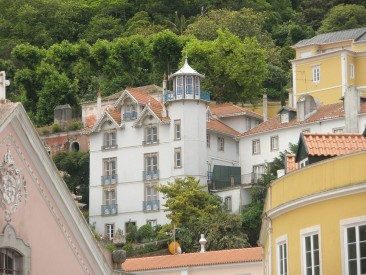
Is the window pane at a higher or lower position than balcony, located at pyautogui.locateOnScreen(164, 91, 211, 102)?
lower

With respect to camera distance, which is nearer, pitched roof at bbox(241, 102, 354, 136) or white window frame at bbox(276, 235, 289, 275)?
white window frame at bbox(276, 235, 289, 275)

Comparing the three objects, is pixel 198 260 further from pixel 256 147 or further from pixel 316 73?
pixel 316 73

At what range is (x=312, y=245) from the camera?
29562mm

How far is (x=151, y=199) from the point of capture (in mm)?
108438

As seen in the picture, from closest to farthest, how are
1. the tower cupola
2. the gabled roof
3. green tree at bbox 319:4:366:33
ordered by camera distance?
1. the tower cupola
2. the gabled roof
3. green tree at bbox 319:4:366:33

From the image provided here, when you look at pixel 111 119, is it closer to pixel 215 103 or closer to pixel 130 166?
pixel 130 166

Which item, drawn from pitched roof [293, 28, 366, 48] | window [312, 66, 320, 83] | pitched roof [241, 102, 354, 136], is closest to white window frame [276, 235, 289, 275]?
pitched roof [241, 102, 354, 136]

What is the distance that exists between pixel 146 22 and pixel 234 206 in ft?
204

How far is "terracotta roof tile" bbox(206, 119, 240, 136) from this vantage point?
111 meters

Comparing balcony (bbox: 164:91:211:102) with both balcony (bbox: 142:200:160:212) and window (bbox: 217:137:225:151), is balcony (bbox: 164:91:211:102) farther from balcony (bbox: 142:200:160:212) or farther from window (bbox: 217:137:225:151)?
balcony (bbox: 142:200:160:212)

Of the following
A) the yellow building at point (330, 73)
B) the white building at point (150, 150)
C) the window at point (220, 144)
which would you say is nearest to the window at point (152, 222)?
the white building at point (150, 150)

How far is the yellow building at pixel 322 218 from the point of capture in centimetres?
2819

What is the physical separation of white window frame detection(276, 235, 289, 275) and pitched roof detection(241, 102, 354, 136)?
7215 cm

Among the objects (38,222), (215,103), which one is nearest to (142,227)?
(215,103)
